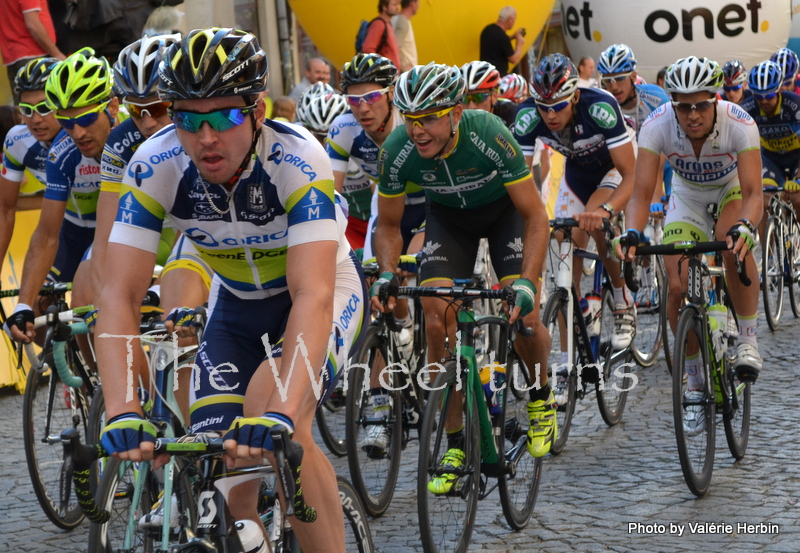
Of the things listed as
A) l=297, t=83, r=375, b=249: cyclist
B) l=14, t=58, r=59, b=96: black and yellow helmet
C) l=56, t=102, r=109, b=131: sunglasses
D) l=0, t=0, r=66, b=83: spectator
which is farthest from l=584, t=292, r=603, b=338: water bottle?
l=0, t=0, r=66, b=83: spectator

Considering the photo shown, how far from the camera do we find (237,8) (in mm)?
15383

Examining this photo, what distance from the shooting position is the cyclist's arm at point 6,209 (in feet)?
20.5

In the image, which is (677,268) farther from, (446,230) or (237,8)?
(237,8)

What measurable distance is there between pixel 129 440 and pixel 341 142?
475 cm

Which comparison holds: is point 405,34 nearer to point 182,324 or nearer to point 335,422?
point 335,422

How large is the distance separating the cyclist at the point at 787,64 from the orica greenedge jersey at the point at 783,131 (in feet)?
0.80

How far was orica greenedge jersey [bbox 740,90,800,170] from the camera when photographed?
33.6ft

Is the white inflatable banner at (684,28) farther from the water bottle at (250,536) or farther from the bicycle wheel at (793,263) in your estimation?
the water bottle at (250,536)

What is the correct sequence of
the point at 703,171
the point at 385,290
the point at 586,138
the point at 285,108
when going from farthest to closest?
the point at 285,108, the point at 586,138, the point at 703,171, the point at 385,290

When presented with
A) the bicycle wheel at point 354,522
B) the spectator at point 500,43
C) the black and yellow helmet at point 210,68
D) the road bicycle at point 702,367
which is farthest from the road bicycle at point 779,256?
the black and yellow helmet at point 210,68

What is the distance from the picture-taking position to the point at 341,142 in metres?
7.25

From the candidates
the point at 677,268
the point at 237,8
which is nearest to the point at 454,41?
the point at 237,8

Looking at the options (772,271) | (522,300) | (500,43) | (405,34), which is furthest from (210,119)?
(500,43)

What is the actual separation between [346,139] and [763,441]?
10.8ft
